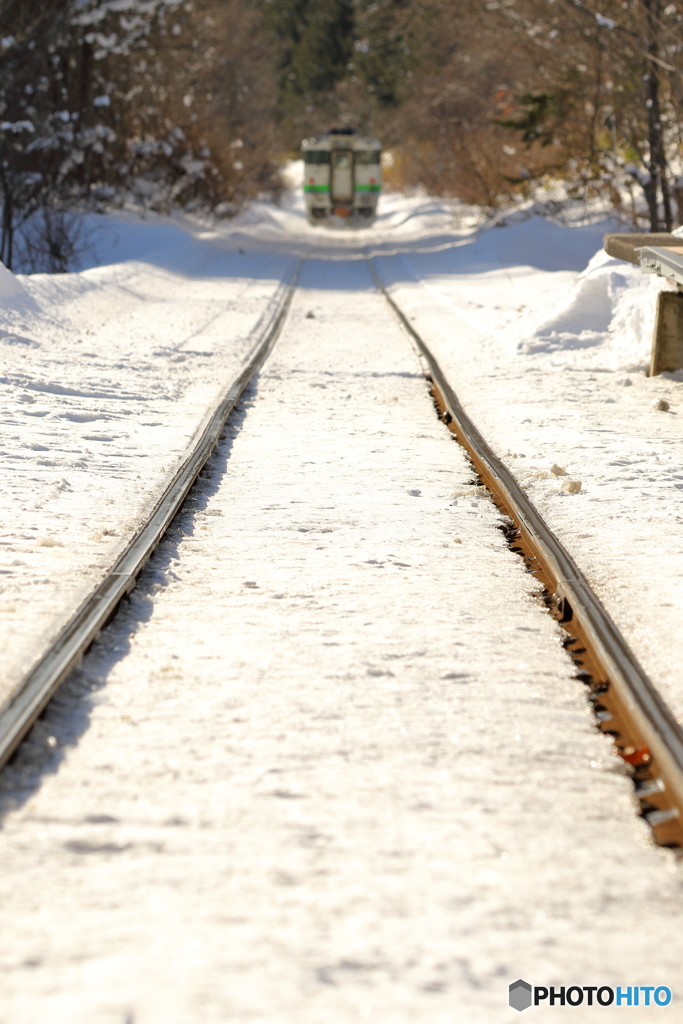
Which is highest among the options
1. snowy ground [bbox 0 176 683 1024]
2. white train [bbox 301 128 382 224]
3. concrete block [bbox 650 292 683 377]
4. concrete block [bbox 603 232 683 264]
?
white train [bbox 301 128 382 224]

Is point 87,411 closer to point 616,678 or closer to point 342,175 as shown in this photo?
point 616,678

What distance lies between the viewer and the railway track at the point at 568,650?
3059mm

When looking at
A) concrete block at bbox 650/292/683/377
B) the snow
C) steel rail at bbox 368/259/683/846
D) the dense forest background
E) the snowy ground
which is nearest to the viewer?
the snowy ground

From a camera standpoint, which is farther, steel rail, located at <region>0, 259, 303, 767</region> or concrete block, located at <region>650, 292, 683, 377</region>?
concrete block, located at <region>650, 292, 683, 377</region>

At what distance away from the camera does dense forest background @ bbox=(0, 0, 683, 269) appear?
850 inches

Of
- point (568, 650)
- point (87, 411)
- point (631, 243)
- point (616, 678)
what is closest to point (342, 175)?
point (631, 243)

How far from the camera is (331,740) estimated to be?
10.7ft

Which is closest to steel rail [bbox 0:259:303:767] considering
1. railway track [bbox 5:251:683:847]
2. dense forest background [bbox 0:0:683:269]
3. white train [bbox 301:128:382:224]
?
railway track [bbox 5:251:683:847]

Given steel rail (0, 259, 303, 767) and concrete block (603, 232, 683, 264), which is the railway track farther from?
concrete block (603, 232, 683, 264)

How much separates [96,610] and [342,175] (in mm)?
36476

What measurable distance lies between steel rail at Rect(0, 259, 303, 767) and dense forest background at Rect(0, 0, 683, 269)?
13.9 meters

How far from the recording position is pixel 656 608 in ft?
14.4

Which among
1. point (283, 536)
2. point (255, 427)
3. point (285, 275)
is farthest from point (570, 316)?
point (285, 275)

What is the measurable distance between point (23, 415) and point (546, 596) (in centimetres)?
478
